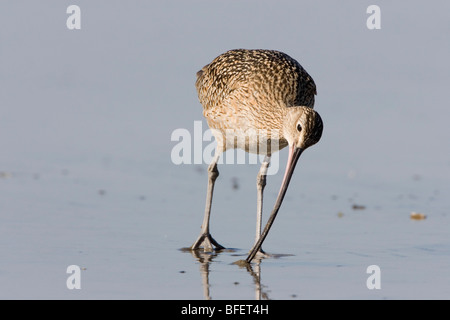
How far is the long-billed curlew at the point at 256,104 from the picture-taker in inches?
356

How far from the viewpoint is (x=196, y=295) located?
23.0 feet

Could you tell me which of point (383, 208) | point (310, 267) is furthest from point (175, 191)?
point (310, 267)

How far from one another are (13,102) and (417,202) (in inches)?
280

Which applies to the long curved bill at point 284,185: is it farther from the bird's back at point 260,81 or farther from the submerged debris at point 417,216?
the submerged debris at point 417,216

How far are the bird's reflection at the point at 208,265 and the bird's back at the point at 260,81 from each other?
1579 mm

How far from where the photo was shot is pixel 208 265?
8.12 metres

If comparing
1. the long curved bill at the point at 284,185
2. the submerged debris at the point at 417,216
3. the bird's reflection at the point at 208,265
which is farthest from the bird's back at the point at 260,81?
the submerged debris at the point at 417,216

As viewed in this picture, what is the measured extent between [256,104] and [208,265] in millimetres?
1901

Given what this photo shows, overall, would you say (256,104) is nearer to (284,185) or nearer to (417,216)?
(284,185)

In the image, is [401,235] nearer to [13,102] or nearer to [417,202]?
[417,202]

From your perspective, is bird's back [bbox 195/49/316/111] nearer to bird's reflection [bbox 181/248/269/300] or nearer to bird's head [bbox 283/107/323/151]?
bird's head [bbox 283/107/323/151]
